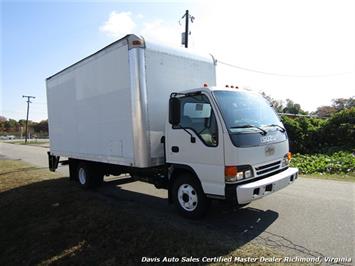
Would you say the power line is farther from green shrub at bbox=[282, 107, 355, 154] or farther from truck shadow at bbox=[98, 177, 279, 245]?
truck shadow at bbox=[98, 177, 279, 245]

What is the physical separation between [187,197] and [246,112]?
1.88m

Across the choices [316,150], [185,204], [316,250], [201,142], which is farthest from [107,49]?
[316,150]

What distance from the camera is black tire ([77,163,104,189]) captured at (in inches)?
344

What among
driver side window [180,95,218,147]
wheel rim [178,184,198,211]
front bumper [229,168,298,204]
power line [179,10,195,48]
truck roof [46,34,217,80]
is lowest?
wheel rim [178,184,198,211]

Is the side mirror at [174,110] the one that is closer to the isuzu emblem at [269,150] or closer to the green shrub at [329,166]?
the isuzu emblem at [269,150]

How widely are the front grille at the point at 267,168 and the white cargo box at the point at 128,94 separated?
2.06 meters

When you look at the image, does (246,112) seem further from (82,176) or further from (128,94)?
(82,176)

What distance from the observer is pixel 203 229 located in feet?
16.8

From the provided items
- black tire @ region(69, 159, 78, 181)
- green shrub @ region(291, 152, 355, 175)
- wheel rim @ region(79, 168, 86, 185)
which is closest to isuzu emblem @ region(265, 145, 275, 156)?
wheel rim @ region(79, 168, 86, 185)

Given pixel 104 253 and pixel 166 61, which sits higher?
pixel 166 61

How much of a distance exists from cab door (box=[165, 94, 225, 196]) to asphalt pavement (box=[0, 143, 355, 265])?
0.88m

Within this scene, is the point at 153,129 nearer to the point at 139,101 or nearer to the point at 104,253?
the point at 139,101

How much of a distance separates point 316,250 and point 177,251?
1898 millimetres

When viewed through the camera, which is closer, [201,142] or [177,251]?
[177,251]
